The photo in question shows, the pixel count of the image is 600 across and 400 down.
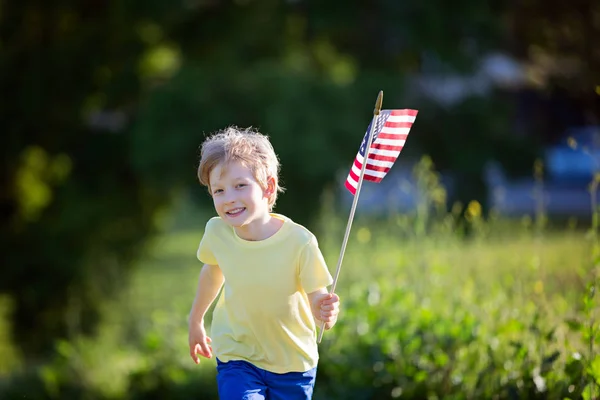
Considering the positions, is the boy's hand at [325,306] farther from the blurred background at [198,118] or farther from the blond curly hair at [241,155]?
the blurred background at [198,118]

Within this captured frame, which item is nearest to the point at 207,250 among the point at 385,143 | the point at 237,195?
the point at 237,195

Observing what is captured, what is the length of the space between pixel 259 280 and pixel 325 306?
219 millimetres

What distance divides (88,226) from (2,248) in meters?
1.04

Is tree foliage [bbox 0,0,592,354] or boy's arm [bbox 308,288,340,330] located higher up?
tree foliage [bbox 0,0,592,354]

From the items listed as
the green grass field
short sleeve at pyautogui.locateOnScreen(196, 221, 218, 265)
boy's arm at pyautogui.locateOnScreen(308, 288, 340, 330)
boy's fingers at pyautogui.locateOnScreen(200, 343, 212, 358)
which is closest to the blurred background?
the green grass field

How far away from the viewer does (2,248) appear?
9.89m

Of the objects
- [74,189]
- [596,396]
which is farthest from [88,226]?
[596,396]

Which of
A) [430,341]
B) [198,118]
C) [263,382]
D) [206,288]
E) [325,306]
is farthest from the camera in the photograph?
[198,118]

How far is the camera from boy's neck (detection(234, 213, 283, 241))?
113 inches

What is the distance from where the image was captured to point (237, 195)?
2.79m

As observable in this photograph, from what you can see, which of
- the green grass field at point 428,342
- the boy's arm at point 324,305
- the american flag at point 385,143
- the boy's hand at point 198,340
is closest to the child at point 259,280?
the boy's arm at point 324,305

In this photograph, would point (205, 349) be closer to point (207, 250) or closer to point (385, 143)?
point (207, 250)

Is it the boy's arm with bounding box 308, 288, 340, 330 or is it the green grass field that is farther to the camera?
the green grass field

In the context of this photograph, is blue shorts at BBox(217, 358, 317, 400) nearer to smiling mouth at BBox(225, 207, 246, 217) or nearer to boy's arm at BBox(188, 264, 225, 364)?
boy's arm at BBox(188, 264, 225, 364)
